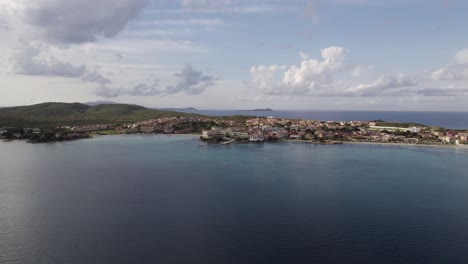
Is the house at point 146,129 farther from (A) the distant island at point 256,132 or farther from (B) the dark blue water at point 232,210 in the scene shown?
(B) the dark blue water at point 232,210

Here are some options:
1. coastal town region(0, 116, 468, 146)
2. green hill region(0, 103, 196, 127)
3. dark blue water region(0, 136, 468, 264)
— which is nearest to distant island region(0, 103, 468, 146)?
coastal town region(0, 116, 468, 146)

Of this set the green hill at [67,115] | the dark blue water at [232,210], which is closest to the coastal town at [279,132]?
the green hill at [67,115]

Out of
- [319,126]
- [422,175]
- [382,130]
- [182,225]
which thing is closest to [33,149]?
[182,225]

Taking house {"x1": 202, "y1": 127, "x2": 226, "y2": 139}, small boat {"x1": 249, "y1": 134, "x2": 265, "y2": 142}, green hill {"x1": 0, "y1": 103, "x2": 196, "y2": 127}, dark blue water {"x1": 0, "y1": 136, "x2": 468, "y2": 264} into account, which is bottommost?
dark blue water {"x1": 0, "y1": 136, "x2": 468, "y2": 264}

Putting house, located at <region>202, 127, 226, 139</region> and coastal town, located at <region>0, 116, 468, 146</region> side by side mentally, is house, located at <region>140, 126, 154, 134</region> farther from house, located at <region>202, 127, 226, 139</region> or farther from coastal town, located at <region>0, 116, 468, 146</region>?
house, located at <region>202, 127, 226, 139</region>

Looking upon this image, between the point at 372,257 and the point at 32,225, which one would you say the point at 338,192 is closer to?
the point at 372,257

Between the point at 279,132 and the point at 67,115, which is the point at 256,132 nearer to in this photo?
the point at 279,132
